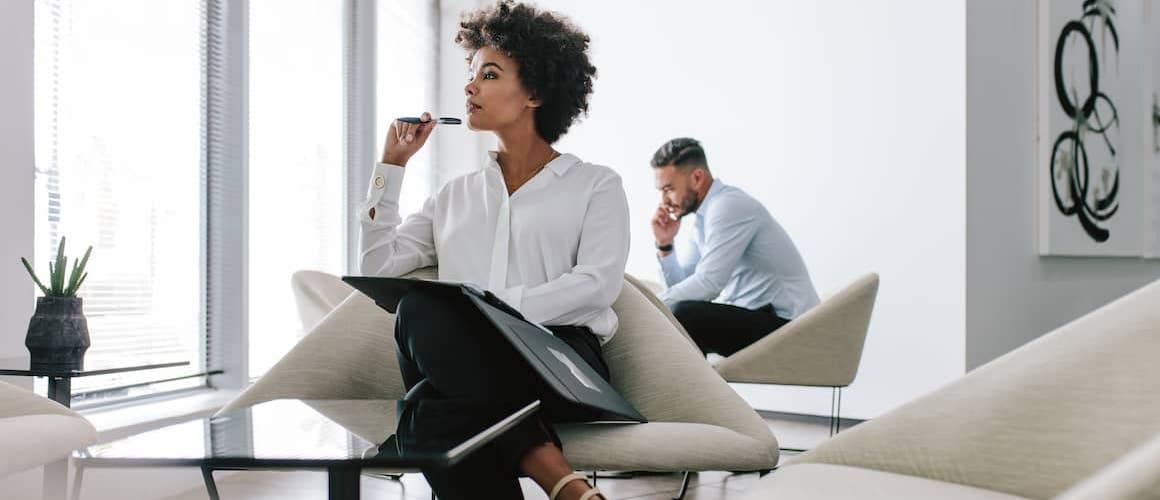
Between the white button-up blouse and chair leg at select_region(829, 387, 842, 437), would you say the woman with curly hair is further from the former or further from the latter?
chair leg at select_region(829, 387, 842, 437)

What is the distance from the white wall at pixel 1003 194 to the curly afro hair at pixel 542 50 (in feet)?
8.69

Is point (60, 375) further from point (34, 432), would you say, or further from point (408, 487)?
point (408, 487)

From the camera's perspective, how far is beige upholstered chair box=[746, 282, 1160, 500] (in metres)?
1.29

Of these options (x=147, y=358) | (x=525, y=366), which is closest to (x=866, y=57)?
(x=147, y=358)

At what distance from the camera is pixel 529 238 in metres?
2.15

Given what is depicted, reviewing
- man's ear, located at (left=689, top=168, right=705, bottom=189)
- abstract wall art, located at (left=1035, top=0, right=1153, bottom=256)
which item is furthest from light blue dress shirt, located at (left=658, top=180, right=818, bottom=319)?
abstract wall art, located at (left=1035, top=0, right=1153, bottom=256)

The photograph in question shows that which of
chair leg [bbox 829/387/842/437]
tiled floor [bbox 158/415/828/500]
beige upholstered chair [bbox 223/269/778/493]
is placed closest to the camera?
beige upholstered chair [bbox 223/269/778/493]

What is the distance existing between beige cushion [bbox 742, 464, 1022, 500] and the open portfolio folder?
0.30 meters

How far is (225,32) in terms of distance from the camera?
3.70 meters

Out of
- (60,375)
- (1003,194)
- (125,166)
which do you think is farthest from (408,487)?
(1003,194)

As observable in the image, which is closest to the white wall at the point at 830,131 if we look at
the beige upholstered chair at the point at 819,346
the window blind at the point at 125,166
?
the beige upholstered chair at the point at 819,346

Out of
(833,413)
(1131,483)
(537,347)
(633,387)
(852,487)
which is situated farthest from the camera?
(833,413)

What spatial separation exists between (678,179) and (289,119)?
1.57 metres

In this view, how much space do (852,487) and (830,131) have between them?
12.5 ft
